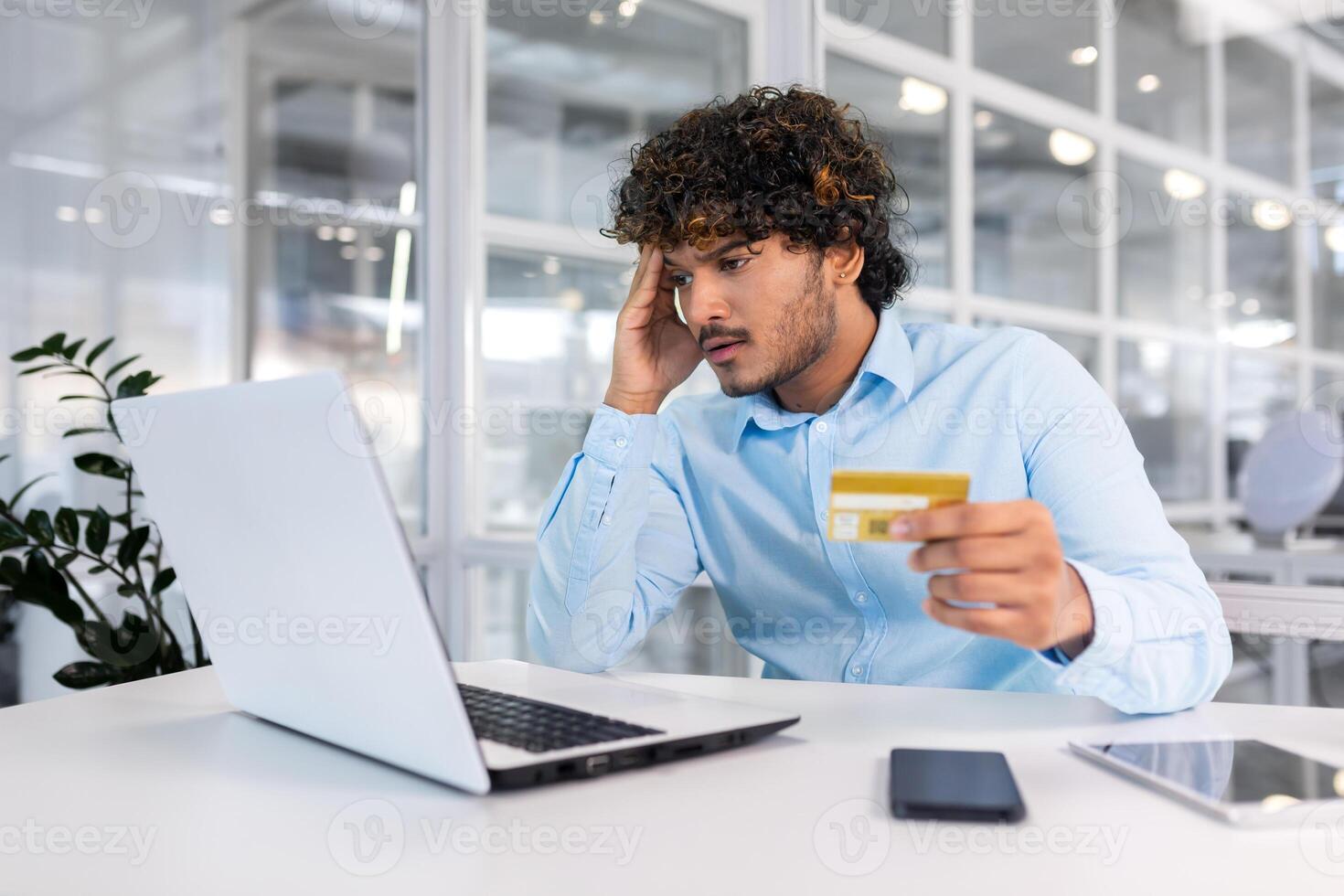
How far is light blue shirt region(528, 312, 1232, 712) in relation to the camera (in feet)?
4.17

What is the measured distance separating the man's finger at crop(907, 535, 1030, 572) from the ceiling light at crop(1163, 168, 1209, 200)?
377 centimetres

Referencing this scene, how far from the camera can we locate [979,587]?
74cm

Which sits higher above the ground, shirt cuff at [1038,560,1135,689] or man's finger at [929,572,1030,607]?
man's finger at [929,572,1030,607]

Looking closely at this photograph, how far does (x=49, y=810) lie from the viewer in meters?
0.69

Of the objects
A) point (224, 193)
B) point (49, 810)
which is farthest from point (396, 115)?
point (49, 810)

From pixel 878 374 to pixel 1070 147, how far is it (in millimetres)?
2819

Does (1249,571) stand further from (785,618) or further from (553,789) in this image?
(553,789)
